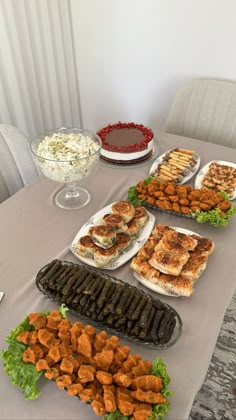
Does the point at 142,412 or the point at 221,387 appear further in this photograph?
the point at 221,387

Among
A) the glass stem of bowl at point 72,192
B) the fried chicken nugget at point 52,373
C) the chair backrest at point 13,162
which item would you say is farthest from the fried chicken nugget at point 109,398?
the chair backrest at point 13,162

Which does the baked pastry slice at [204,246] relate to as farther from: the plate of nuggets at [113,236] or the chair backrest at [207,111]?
the chair backrest at [207,111]

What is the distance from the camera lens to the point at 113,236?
1.06 meters

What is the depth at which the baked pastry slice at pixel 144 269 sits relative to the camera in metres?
0.97

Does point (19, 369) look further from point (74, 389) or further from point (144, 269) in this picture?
point (144, 269)

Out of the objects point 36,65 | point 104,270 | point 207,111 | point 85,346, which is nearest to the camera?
point 85,346

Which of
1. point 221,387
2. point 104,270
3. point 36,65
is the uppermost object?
point 36,65

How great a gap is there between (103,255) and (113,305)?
7.2 inches

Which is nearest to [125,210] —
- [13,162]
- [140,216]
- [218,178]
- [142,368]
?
[140,216]

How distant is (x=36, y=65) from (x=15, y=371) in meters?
1.74

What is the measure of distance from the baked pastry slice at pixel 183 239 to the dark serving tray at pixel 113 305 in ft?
0.63

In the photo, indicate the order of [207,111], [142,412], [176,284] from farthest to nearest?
[207,111] < [176,284] < [142,412]

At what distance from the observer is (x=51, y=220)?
4.07ft

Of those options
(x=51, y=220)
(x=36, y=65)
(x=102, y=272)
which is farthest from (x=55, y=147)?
(x=36, y=65)
